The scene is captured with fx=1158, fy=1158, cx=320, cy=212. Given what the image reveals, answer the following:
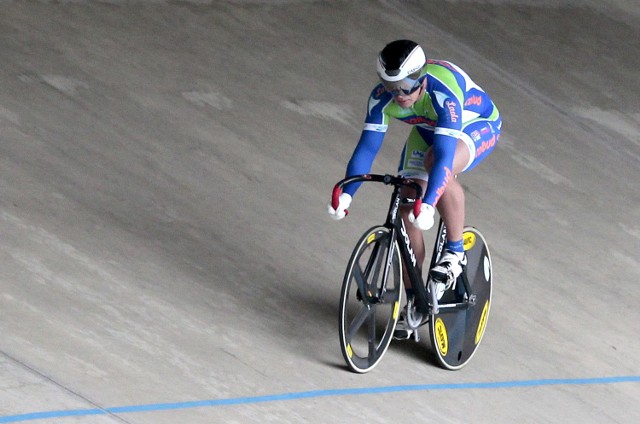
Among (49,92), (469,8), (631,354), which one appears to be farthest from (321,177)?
(469,8)

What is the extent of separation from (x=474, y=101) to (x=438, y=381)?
50.8 inches

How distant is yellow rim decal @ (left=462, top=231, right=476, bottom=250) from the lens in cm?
562

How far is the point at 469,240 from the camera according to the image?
223 inches

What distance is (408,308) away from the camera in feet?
17.6

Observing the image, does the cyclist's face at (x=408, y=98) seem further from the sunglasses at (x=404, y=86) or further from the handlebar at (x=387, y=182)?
the handlebar at (x=387, y=182)

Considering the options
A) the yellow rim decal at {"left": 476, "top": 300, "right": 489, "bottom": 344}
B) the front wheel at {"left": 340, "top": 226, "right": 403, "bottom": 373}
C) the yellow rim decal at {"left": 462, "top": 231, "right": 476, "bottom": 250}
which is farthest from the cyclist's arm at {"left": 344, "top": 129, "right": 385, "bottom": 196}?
the yellow rim decal at {"left": 476, "top": 300, "right": 489, "bottom": 344}

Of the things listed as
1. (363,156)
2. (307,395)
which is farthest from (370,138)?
(307,395)

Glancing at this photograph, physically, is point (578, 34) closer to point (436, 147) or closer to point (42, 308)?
point (436, 147)

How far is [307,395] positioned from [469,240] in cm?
131

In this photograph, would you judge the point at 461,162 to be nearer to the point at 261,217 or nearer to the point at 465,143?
the point at 465,143

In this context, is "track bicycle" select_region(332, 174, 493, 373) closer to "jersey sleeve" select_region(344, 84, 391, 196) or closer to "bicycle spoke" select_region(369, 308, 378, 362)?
"bicycle spoke" select_region(369, 308, 378, 362)

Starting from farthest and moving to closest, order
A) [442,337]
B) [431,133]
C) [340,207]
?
1. [442,337]
2. [431,133]
3. [340,207]

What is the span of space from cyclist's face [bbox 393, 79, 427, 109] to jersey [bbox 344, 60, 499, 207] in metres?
0.04

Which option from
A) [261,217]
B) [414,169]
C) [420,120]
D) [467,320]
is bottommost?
[261,217]
